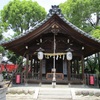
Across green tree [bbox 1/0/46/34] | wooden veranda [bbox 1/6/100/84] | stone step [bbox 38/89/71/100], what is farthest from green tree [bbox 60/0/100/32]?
stone step [bbox 38/89/71/100]

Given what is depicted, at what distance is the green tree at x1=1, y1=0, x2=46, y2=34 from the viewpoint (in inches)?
1227

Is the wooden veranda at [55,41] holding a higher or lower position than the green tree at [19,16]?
lower

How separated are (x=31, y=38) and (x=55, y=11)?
2561mm

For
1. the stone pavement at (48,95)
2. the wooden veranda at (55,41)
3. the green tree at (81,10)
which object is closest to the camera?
the stone pavement at (48,95)

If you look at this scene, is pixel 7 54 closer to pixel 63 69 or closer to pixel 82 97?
pixel 63 69

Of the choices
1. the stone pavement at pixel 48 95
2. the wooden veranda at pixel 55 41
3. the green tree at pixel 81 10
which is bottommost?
the stone pavement at pixel 48 95

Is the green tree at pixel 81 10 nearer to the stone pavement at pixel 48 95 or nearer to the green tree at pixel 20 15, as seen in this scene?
the green tree at pixel 20 15

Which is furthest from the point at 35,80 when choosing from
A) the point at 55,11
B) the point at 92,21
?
the point at 92,21

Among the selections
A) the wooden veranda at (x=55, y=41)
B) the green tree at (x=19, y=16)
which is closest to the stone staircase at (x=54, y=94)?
the wooden veranda at (x=55, y=41)

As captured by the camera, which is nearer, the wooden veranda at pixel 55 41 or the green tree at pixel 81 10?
the wooden veranda at pixel 55 41

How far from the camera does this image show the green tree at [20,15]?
31.2 meters

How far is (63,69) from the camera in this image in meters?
17.1

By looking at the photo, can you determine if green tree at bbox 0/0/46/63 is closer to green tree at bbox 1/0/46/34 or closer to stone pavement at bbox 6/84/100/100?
green tree at bbox 1/0/46/34

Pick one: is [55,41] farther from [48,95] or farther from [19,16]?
[19,16]
